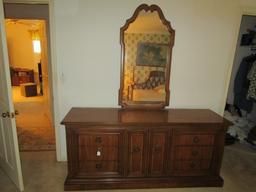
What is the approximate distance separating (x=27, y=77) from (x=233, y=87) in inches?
270

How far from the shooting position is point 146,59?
2.35 meters

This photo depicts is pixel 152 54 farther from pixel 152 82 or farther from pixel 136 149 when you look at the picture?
pixel 136 149

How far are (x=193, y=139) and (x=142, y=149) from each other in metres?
0.57

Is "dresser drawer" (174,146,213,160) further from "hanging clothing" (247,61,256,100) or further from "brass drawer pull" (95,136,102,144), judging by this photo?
"hanging clothing" (247,61,256,100)

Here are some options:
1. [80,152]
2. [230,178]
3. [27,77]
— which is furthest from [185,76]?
[27,77]

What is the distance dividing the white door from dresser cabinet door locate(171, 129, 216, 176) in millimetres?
1625

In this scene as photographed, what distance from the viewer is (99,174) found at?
83.9 inches

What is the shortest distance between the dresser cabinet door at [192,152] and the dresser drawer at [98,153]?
2.13ft

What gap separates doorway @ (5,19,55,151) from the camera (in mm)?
3236

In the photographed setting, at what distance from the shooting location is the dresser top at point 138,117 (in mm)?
1982

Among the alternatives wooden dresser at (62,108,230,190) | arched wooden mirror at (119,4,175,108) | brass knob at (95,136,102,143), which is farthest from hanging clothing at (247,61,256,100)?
brass knob at (95,136,102,143)

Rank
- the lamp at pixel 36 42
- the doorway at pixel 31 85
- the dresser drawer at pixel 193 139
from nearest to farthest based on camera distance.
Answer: the dresser drawer at pixel 193 139 → the doorway at pixel 31 85 → the lamp at pixel 36 42

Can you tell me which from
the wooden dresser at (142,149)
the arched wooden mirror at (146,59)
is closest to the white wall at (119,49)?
the arched wooden mirror at (146,59)

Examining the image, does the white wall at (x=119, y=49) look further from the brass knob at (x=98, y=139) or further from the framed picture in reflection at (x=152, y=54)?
the brass knob at (x=98, y=139)
